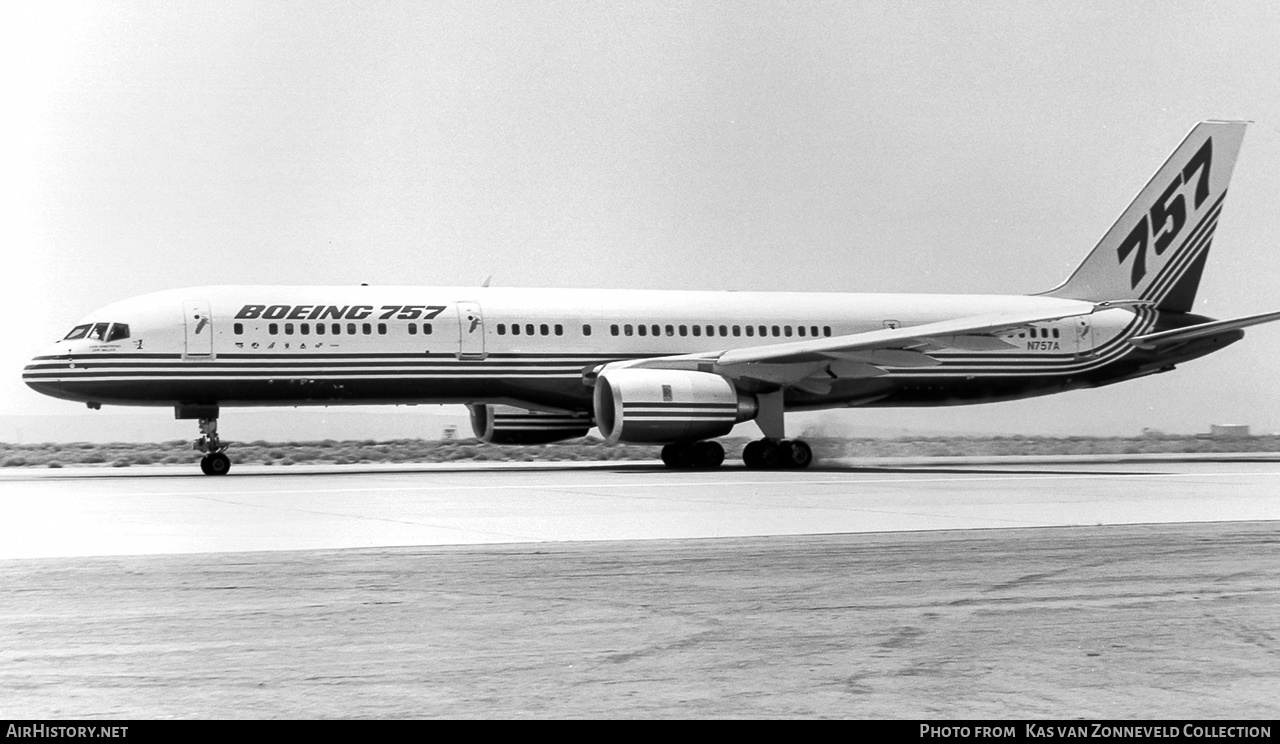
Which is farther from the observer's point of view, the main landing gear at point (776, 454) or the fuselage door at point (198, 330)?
the main landing gear at point (776, 454)

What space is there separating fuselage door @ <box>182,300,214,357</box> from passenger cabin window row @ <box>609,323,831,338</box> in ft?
23.4

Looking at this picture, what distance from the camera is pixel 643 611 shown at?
293 inches

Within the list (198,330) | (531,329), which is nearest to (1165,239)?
A: (531,329)

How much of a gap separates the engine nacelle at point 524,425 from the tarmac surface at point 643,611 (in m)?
13.2

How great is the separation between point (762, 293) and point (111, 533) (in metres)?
19.2

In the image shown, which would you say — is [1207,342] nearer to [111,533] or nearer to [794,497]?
[794,497]

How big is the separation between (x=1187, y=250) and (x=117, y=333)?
22.1m

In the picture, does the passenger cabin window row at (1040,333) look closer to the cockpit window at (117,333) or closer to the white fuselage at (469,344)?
the white fuselage at (469,344)

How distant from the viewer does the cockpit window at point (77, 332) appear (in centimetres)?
2456

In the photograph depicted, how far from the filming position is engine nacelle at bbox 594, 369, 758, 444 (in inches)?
958

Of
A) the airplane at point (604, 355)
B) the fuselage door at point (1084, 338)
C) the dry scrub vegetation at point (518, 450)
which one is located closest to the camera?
the airplane at point (604, 355)

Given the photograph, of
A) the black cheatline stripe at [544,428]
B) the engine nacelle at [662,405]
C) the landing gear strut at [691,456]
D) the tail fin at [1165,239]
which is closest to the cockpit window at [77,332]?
the black cheatline stripe at [544,428]

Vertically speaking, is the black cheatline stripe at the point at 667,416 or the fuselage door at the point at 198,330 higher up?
the fuselage door at the point at 198,330

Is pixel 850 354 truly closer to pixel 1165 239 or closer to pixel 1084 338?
pixel 1084 338
